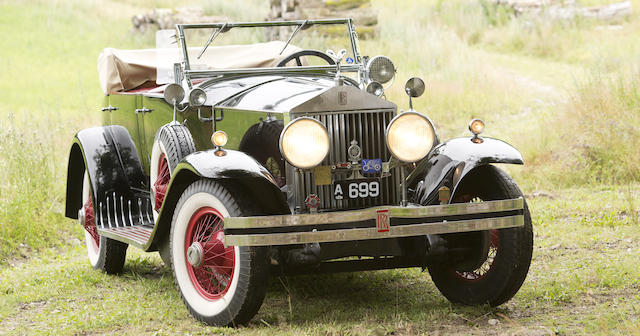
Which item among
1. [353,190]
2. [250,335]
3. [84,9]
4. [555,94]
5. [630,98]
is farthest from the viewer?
[84,9]

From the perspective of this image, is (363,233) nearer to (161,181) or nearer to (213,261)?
(213,261)

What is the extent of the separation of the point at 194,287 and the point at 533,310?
1846 millimetres

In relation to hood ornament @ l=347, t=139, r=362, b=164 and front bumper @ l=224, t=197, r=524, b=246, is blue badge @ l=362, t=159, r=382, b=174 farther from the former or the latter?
front bumper @ l=224, t=197, r=524, b=246

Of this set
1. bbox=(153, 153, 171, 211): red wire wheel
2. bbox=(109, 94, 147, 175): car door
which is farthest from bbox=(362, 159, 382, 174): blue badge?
bbox=(109, 94, 147, 175): car door

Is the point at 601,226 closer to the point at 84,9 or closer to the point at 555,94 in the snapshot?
the point at 555,94

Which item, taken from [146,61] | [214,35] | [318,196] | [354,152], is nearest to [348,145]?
[354,152]

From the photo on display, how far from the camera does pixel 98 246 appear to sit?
6.15 metres

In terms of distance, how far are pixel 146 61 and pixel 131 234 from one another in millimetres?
1636

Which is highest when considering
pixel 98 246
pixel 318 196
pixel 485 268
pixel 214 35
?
pixel 214 35

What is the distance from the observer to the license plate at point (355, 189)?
440cm

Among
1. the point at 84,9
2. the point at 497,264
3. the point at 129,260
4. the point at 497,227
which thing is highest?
the point at 84,9

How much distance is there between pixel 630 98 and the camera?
27.7ft

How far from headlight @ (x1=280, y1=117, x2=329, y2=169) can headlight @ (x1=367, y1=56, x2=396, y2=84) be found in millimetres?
1474

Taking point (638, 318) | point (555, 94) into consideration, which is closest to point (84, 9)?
point (555, 94)
